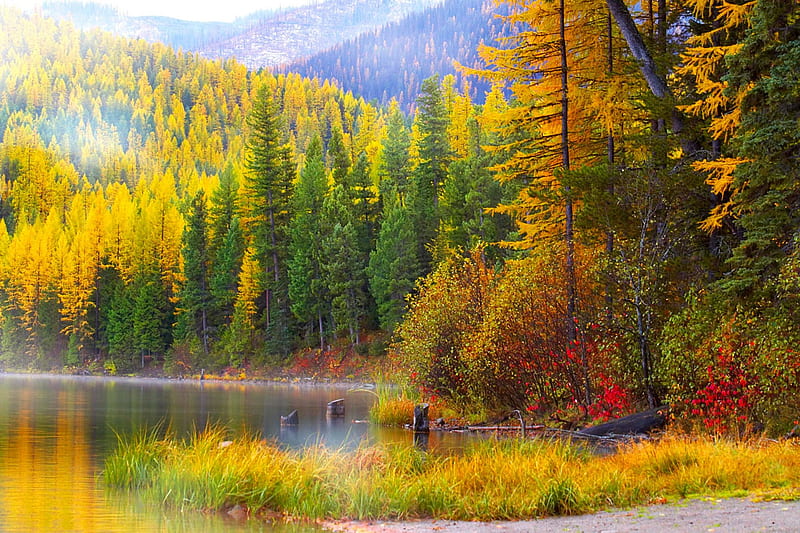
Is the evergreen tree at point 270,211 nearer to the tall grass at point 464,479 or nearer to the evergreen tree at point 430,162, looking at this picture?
the evergreen tree at point 430,162

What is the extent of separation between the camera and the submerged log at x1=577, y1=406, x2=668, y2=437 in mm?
19078

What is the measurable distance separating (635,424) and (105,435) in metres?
14.2

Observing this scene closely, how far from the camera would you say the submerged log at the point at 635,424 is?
19.1 metres

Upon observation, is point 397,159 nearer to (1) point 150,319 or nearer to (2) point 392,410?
(1) point 150,319

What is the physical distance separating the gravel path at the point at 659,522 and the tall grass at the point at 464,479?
0.42m

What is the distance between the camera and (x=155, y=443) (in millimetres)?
15219

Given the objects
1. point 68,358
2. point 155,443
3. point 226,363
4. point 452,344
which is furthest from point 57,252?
point 155,443

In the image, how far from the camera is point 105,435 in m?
24.2

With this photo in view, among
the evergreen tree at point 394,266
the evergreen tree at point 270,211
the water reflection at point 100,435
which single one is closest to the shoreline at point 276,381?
the evergreen tree at point 270,211

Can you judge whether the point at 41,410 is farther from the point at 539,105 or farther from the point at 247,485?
the point at 247,485

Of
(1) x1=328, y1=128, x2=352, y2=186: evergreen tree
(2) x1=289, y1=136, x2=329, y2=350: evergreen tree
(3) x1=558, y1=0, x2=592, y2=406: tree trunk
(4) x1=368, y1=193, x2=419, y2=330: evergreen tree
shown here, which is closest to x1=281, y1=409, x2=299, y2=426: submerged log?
(3) x1=558, y1=0, x2=592, y2=406: tree trunk

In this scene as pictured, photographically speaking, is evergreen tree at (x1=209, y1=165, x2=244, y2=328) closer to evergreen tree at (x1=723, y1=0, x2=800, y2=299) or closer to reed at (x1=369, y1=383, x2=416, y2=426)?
reed at (x1=369, y1=383, x2=416, y2=426)

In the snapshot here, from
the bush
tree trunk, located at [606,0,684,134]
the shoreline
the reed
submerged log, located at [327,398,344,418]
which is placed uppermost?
tree trunk, located at [606,0,684,134]

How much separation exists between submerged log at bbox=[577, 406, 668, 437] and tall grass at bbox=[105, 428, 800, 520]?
5.14m
